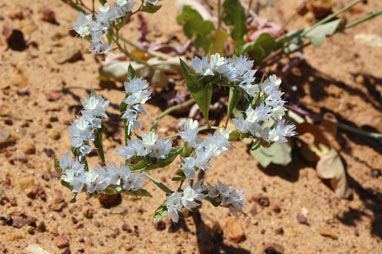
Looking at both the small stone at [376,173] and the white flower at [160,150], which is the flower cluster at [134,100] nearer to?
the white flower at [160,150]

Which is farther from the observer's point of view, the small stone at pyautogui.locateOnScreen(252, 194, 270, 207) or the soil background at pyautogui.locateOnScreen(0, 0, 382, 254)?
the small stone at pyautogui.locateOnScreen(252, 194, 270, 207)

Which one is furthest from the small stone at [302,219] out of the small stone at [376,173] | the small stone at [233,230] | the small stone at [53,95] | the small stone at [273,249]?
the small stone at [53,95]

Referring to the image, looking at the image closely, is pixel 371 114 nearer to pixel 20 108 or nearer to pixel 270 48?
pixel 270 48

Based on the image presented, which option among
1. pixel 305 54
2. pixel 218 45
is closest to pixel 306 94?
pixel 305 54

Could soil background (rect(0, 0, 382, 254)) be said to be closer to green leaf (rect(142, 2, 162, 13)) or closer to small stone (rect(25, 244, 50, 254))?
small stone (rect(25, 244, 50, 254))

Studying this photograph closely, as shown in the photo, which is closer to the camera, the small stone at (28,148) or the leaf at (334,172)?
the small stone at (28,148)

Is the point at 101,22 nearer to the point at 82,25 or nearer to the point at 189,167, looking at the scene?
the point at 82,25

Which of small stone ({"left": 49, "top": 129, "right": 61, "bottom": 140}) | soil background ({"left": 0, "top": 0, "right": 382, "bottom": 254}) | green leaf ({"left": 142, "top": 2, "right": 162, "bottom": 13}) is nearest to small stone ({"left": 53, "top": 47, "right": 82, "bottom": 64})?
soil background ({"left": 0, "top": 0, "right": 382, "bottom": 254})
